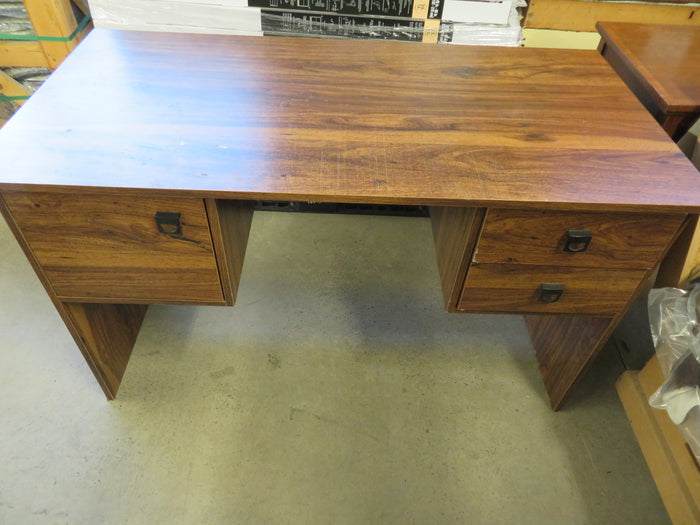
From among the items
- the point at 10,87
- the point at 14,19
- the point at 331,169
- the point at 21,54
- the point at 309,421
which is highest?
the point at 331,169

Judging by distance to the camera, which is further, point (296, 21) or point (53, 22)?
point (53, 22)

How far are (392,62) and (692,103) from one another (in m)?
0.70

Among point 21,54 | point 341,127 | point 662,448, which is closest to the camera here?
point 341,127

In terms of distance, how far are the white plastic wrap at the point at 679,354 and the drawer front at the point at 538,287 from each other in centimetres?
11

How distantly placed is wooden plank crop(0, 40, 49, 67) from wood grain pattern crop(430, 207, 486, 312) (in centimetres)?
166

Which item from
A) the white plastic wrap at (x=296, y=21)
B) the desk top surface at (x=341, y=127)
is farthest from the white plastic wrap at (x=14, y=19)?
the desk top surface at (x=341, y=127)

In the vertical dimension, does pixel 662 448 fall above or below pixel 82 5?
below

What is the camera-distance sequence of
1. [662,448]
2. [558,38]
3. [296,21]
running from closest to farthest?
[662,448]
[296,21]
[558,38]

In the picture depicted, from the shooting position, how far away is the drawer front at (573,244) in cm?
88

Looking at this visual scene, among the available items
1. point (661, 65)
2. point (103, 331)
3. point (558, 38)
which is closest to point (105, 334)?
point (103, 331)

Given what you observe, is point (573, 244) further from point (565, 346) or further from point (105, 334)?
point (105, 334)

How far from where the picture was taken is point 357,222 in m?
1.87

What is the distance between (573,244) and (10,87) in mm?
2148

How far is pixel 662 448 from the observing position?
3.66ft
